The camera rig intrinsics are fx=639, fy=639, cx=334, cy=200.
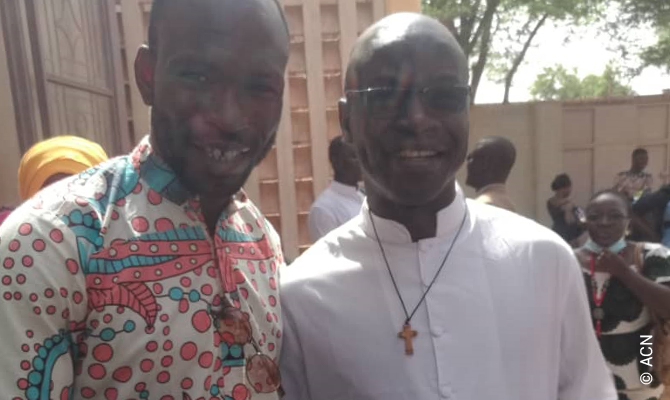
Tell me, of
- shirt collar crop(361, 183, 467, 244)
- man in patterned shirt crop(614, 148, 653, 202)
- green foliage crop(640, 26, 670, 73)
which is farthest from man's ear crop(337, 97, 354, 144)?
green foliage crop(640, 26, 670, 73)

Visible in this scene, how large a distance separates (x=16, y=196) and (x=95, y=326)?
97.9 inches

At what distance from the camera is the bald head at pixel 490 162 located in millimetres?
3992

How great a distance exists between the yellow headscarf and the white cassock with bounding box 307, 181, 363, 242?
1.94 m

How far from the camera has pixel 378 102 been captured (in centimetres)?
168

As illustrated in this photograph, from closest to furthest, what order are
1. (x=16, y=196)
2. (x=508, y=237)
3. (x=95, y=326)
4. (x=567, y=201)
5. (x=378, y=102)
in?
(x=95, y=326) < (x=378, y=102) < (x=508, y=237) < (x=16, y=196) < (x=567, y=201)

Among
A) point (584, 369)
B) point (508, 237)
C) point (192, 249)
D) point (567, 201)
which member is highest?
point (192, 249)

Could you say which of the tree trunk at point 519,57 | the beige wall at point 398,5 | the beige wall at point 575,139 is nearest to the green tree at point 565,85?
the tree trunk at point 519,57

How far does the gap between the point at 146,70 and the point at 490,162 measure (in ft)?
9.58

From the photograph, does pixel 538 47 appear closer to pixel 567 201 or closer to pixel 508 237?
pixel 567 201

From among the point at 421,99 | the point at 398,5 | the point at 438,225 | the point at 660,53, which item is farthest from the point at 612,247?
the point at 660,53

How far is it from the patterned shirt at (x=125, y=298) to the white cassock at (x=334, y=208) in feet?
9.61

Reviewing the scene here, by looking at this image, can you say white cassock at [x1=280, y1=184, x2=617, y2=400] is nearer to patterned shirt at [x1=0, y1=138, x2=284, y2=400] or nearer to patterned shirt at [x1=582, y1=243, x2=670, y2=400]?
patterned shirt at [x1=0, y1=138, x2=284, y2=400]

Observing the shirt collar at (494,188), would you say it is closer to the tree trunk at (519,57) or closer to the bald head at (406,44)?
the bald head at (406,44)

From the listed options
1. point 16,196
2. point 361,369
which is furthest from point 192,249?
point 16,196
